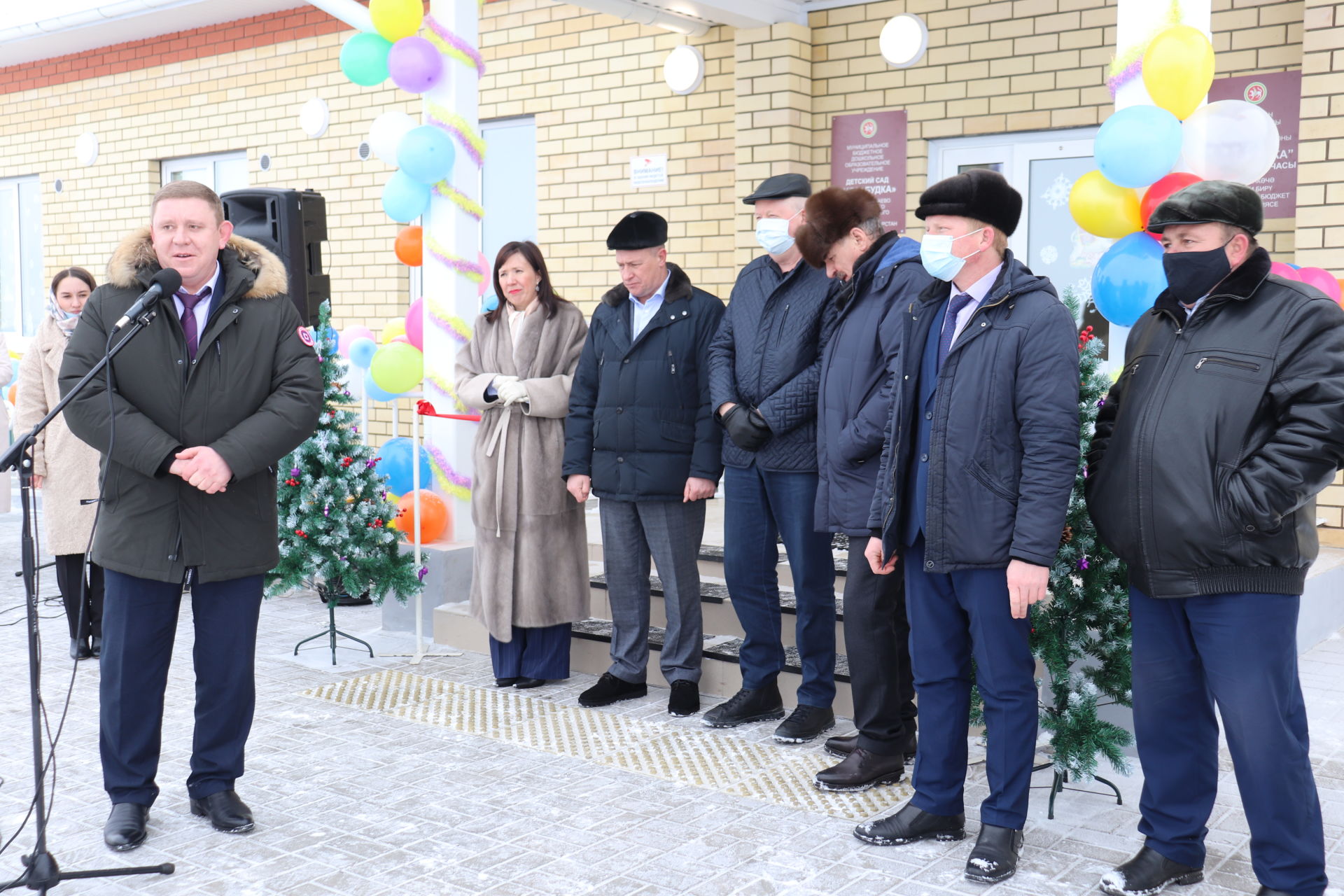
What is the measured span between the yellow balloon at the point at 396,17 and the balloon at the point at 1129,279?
3.61 m

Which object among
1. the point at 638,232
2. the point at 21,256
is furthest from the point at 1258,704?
the point at 21,256

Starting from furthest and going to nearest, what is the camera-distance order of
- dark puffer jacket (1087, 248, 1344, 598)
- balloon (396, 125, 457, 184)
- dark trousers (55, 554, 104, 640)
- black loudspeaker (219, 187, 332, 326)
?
black loudspeaker (219, 187, 332, 326) → balloon (396, 125, 457, 184) → dark trousers (55, 554, 104, 640) → dark puffer jacket (1087, 248, 1344, 598)

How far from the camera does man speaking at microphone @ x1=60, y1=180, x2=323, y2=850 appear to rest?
340cm

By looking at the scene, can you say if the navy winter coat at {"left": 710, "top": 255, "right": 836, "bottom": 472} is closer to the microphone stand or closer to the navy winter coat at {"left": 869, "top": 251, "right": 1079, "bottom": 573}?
the navy winter coat at {"left": 869, "top": 251, "right": 1079, "bottom": 573}

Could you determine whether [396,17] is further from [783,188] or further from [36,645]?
[36,645]

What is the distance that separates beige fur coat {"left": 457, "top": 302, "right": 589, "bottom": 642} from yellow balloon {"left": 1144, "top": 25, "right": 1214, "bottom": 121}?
2349 mm

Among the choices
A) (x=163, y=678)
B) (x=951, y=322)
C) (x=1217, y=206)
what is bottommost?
(x=163, y=678)

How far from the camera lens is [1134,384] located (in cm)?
309

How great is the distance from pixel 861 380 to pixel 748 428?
0.56 metres

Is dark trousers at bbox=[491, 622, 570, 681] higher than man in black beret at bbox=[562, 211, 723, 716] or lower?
lower

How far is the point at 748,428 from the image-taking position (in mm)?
4273

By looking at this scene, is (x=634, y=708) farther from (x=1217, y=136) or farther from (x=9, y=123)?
(x=9, y=123)

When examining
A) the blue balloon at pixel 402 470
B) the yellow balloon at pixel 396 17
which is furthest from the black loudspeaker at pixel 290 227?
the yellow balloon at pixel 396 17

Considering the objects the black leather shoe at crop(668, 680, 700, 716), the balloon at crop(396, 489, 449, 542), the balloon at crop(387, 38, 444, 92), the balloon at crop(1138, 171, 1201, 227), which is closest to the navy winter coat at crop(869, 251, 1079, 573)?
the balloon at crop(1138, 171, 1201, 227)
